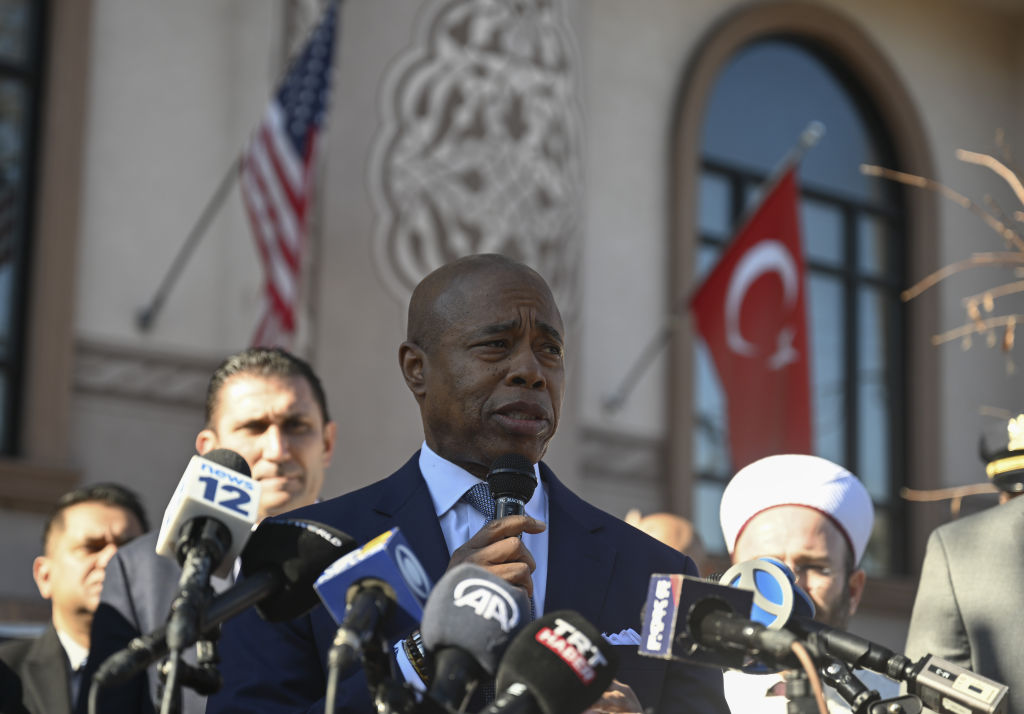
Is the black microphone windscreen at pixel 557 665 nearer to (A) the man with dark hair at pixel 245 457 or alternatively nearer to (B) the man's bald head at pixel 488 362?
(B) the man's bald head at pixel 488 362

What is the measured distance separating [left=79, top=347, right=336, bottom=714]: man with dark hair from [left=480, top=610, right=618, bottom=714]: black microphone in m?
1.98

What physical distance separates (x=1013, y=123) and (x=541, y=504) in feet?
44.7

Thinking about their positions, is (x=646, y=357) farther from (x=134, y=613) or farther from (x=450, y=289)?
(x=450, y=289)

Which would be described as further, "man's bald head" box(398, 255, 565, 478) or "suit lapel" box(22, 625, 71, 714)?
"suit lapel" box(22, 625, 71, 714)

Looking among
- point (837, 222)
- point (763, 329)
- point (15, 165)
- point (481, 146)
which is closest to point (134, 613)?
point (15, 165)

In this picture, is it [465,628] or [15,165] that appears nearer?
[465,628]

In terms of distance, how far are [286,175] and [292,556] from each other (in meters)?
6.83

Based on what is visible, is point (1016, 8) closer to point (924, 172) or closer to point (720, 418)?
point (924, 172)

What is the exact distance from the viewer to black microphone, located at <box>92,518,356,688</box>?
105 inches

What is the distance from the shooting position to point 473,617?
8.01 ft

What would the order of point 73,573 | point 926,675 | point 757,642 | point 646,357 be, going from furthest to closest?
point 646,357
point 73,573
point 926,675
point 757,642

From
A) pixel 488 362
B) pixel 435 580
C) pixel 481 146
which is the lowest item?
pixel 435 580

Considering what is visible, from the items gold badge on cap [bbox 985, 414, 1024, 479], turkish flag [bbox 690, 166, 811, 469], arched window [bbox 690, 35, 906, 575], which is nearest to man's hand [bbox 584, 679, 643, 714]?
gold badge on cap [bbox 985, 414, 1024, 479]

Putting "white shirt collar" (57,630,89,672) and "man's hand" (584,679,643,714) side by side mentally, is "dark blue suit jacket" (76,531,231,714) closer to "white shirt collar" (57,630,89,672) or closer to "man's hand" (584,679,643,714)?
"white shirt collar" (57,630,89,672)
